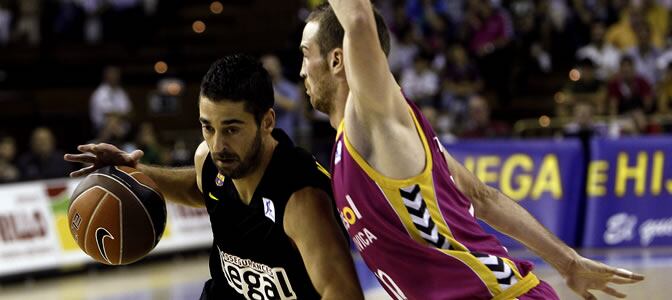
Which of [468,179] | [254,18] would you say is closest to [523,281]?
[468,179]

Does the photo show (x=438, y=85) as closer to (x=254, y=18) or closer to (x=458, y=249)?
(x=254, y=18)

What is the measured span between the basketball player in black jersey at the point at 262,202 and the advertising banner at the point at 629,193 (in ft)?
28.9

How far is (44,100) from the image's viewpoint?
1659 centimetres

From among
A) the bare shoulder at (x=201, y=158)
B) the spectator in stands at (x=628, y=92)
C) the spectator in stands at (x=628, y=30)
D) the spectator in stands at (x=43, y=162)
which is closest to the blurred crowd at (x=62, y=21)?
the spectator in stands at (x=43, y=162)

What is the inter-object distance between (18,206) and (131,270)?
1.39 meters

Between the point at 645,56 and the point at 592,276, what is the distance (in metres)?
12.5

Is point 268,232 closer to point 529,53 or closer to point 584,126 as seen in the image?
point 584,126

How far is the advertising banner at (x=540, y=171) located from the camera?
509 inches

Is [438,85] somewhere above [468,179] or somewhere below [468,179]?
below

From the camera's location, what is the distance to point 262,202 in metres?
4.42

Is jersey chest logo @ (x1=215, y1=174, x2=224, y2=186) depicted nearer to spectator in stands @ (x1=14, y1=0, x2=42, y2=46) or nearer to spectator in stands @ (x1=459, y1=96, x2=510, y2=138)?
spectator in stands @ (x1=459, y1=96, x2=510, y2=138)

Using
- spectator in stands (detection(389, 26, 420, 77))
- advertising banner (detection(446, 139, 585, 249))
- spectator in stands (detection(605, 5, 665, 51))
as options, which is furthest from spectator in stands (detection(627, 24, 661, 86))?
advertising banner (detection(446, 139, 585, 249))

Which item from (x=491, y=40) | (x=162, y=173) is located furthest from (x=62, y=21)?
(x=162, y=173)

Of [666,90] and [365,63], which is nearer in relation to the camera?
[365,63]
